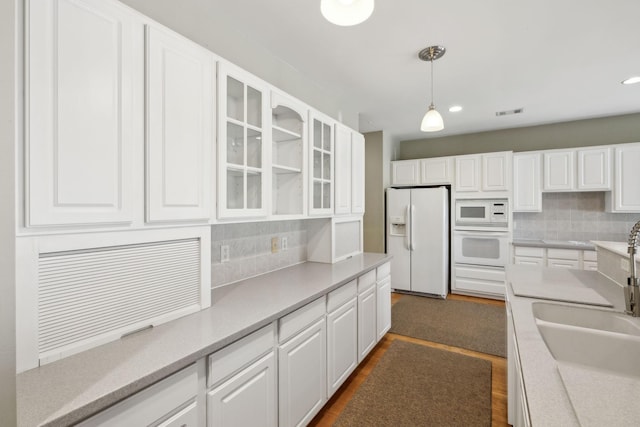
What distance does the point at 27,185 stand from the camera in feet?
2.86

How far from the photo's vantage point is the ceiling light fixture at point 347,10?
112 centimetres

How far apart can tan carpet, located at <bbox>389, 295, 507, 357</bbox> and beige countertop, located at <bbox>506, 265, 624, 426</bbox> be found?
1099 mm

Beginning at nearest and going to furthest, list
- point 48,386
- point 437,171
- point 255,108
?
point 48,386
point 255,108
point 437,171

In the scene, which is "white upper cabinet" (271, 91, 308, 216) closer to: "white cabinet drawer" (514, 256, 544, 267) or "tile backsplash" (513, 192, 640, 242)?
"white cabinet drawer" (514, 256, 544, 267)

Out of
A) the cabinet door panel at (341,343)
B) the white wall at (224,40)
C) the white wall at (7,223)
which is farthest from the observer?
the cabinet door panel at (341,343)

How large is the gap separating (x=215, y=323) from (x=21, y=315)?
2.10 ft

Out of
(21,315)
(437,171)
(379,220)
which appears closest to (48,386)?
(21,315)

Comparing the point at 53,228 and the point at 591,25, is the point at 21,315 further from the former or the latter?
the point at 591,25

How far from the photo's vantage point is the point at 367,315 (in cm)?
259

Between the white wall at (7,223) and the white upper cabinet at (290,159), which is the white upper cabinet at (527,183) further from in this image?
the white wall at (7,223)

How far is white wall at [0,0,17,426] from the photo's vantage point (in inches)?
21.8

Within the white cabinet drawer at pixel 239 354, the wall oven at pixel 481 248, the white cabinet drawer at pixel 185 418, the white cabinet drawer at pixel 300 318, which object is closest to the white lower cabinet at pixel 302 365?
the white cabinet drawer at pixel 300 318

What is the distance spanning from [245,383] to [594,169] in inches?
195

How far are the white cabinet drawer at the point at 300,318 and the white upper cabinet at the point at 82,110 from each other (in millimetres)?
913
